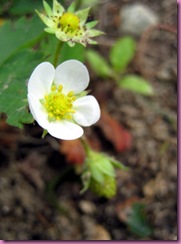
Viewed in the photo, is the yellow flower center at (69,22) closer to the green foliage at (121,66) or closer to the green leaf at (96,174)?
the green leaf at (96,174)

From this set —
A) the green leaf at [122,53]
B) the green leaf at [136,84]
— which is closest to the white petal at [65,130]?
the green leaf at [136,84]

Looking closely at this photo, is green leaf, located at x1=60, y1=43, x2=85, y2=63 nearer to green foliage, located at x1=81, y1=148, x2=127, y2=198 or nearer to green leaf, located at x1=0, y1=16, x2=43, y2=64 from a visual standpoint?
green leaf, located at x1=0, y1=16, x2=43, y2=64

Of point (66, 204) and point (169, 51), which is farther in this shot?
point (169, 51)

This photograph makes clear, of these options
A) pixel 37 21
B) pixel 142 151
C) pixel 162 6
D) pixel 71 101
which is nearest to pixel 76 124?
pixel 71 101

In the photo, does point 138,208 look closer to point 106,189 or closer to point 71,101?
point 106,189

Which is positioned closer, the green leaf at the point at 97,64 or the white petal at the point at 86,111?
the white petal at the point at 86,111
